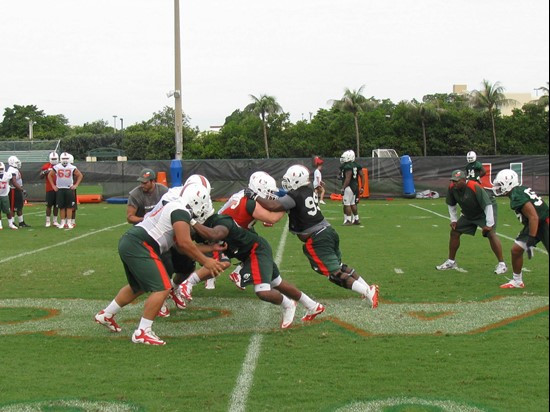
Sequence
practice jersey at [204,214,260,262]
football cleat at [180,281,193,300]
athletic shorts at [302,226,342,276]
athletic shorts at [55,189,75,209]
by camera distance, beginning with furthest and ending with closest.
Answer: athletic shorts at [55,189,75,209]
football cleat at [180,281,193,300]
athletic shorts at [302,226,342,276]
practice jersey at [204,214,260,262]

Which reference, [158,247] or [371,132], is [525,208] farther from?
[371,132]

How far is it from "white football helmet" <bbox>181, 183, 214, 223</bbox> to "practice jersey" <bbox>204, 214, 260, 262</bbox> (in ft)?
0.53

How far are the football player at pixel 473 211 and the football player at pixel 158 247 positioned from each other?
15.0 ft

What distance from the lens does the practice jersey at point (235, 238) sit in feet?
21.4

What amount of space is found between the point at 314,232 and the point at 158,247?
6.29 ft

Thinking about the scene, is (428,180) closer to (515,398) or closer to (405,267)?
(405,267)

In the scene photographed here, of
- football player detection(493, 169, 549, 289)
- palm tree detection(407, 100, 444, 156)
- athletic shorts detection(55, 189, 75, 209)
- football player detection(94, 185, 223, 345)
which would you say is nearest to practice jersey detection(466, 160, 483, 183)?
football player detection(493, 169, 549, 289)

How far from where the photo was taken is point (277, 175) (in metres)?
29.7

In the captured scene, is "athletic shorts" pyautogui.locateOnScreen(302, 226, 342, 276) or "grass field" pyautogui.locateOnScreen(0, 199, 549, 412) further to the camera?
"athletic shorts" pyautogui.locateOnScreen(302, 226, 342, 276)

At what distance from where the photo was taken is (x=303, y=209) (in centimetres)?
744

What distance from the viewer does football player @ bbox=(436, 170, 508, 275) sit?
9.50 m

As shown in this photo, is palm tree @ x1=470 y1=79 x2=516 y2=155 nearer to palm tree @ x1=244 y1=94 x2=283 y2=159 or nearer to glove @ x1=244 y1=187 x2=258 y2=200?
palm tree @ x1=244 y1=94 x2=283 y2=159

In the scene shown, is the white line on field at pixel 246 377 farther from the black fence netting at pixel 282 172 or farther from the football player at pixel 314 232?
the black fence netting at pixel 282 172

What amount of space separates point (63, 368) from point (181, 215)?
1.53 meters
